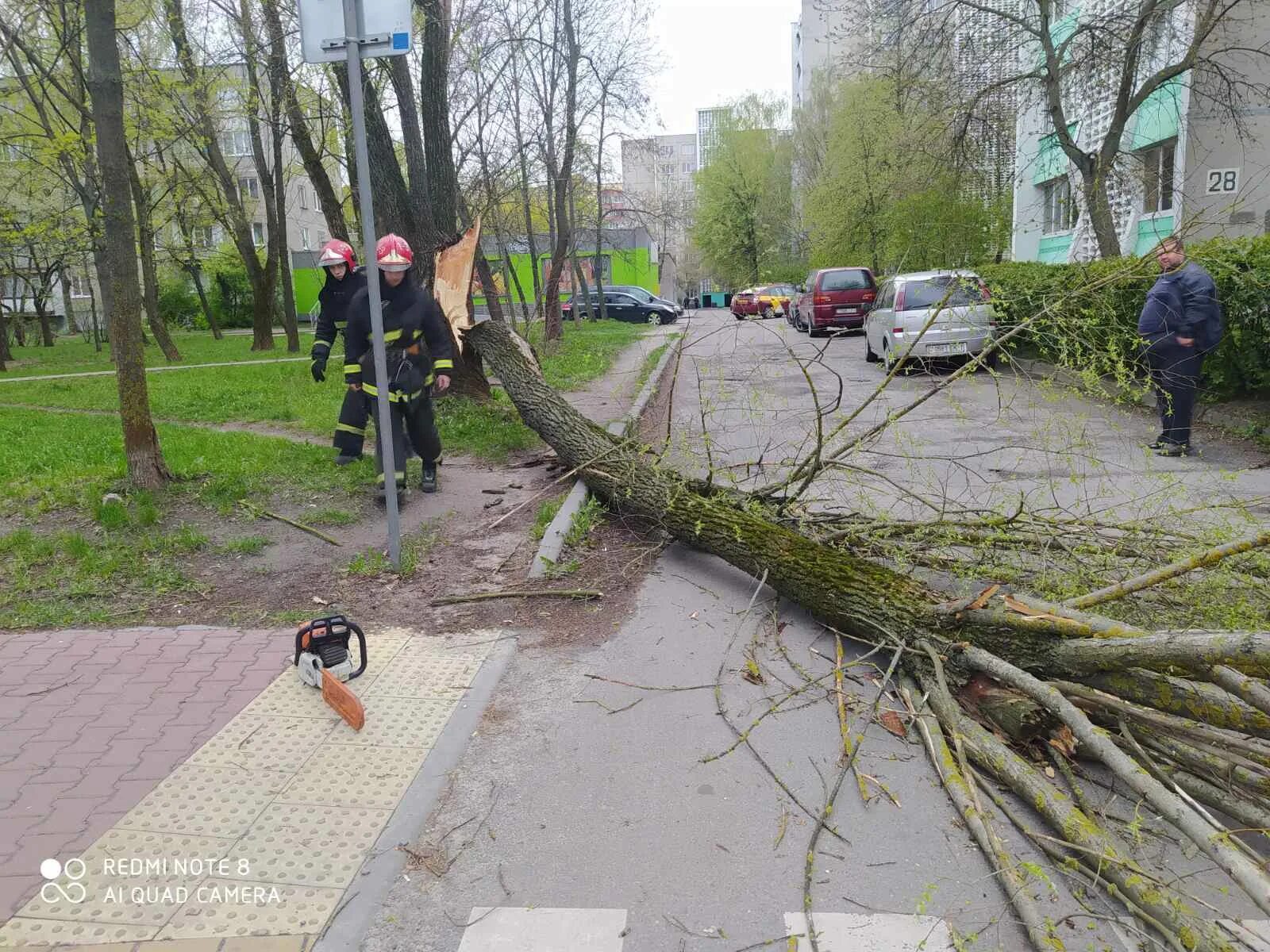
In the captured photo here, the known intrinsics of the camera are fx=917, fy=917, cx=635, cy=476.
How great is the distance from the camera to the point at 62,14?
13016 mm

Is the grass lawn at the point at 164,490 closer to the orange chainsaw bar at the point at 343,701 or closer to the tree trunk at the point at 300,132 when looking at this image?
the orange chainsaw bar at the point at 343,701

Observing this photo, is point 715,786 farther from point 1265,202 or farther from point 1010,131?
point 1010,131

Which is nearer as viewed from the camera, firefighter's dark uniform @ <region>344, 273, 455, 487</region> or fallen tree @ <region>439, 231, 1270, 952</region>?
fallen tree @ <region>439, 231, 1270, 952</region>

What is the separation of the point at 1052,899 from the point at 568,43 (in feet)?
68.0

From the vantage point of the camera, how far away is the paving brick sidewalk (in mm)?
3008

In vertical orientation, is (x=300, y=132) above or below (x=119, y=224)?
above

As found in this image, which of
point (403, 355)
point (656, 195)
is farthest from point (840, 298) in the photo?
point (656, 195)

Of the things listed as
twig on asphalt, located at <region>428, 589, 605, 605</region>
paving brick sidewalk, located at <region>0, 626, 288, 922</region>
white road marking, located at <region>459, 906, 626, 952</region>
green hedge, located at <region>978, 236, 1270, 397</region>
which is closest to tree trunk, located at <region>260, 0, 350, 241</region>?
twig on asphalt, located at <region>428, 589, 605, 605</region>

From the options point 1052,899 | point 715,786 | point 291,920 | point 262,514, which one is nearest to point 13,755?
point 291,920

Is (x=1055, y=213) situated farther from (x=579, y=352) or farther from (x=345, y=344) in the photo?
(x=345, y=344)

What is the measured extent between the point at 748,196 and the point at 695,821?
177 ft

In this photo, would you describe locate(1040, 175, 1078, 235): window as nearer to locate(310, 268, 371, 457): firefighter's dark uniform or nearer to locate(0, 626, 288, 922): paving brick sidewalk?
locate(310, 268, 371, 457): firefighter's dark uniform

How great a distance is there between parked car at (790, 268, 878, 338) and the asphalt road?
18.8 meters

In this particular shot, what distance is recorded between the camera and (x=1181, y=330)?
8203 millimetres
